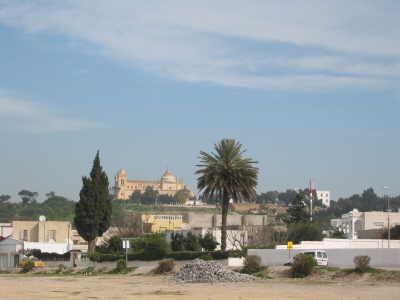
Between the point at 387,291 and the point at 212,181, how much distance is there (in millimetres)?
34294

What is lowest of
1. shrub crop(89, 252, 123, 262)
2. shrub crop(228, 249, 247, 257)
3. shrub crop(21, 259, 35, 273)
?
shrub crop(21, 259, 35, 273)

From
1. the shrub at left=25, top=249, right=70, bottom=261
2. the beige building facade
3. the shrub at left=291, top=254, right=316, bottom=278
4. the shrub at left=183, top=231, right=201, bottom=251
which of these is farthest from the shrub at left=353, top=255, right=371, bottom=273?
the beige building facade

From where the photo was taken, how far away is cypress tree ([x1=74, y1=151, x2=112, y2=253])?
289 ft

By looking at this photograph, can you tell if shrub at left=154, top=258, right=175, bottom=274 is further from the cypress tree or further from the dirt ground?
the cypress tree

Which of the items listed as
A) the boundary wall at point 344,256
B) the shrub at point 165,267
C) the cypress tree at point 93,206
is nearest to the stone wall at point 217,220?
the cypress tree at point 93,206

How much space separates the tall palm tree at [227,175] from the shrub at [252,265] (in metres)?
15.5

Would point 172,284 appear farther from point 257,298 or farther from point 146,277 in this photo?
point 257,298

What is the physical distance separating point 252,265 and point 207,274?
462cm

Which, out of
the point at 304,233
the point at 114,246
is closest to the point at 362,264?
the point at 114,246

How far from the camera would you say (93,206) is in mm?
88125

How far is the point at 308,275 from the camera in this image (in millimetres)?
50344

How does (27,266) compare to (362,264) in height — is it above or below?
below

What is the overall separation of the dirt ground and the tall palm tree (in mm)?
22041

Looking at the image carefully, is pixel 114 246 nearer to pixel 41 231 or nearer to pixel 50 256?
pixel 50 256
